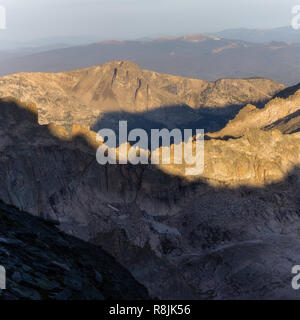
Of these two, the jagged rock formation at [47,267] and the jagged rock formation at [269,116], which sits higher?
the jagged rock formation at [269,116]

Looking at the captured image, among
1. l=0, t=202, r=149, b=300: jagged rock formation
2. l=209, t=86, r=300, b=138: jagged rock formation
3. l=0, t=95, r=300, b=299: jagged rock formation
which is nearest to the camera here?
l=0, t=202, r=149, b=300: jagged rock formation

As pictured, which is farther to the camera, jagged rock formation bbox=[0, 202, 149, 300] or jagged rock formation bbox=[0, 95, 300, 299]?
jagged rock formation bbox=[0, 95, 300, 299]

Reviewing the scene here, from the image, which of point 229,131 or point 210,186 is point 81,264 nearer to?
point 210,186

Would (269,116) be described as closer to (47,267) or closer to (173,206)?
(173,206)

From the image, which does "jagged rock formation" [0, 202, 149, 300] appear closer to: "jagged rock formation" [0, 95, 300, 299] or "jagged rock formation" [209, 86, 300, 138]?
"jagged rock formation" [0, 95, 300, 299]

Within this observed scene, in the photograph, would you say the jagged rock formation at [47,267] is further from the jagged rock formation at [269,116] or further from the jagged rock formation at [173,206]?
the jagged rock formation at [269,116]

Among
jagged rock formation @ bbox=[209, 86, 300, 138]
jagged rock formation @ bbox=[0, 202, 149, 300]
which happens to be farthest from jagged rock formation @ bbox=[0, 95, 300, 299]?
jagged rock formation @ bbox=[209, 86, 300, 138]

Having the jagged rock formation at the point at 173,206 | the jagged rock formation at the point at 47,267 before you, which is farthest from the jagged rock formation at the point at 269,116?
the jagged rock formation at the point at 47,267
